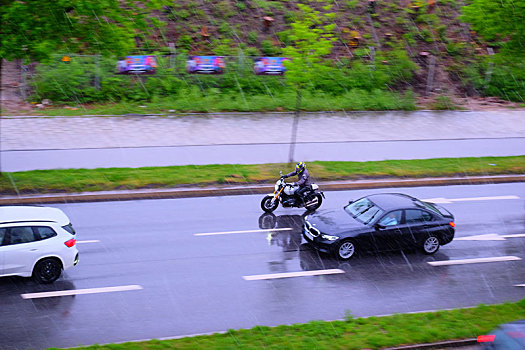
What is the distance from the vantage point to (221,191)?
691 inches

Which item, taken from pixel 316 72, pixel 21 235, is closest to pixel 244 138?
pixel 316 72

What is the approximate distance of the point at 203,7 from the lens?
31047 mm

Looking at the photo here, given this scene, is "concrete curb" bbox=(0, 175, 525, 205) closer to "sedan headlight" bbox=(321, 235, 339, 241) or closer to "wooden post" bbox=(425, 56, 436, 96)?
"sedan headlight" bbox=(321, 235, 339, 241)

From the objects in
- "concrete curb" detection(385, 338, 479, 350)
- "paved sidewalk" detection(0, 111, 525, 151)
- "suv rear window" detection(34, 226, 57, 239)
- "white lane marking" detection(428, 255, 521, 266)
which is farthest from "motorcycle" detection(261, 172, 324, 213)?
"concrete curb" detection(385, 338, 479, 350)

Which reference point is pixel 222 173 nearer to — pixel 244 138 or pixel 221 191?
pixel 221 191

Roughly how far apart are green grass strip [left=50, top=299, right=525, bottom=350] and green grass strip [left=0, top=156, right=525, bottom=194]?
8.28 m

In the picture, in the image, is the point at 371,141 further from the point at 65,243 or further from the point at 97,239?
the point at 65,243

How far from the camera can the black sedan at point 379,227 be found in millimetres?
13562

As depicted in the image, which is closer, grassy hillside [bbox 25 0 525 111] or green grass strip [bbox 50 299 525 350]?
green grass strip [bbox 50 299 525 350]

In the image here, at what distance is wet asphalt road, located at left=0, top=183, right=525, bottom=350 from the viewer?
1035cm

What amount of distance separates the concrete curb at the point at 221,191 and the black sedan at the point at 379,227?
380cm

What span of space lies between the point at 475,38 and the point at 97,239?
26428mm

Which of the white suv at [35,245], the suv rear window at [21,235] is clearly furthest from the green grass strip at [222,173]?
the suv rear window at [21,235]

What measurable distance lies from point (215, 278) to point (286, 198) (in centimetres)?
471
